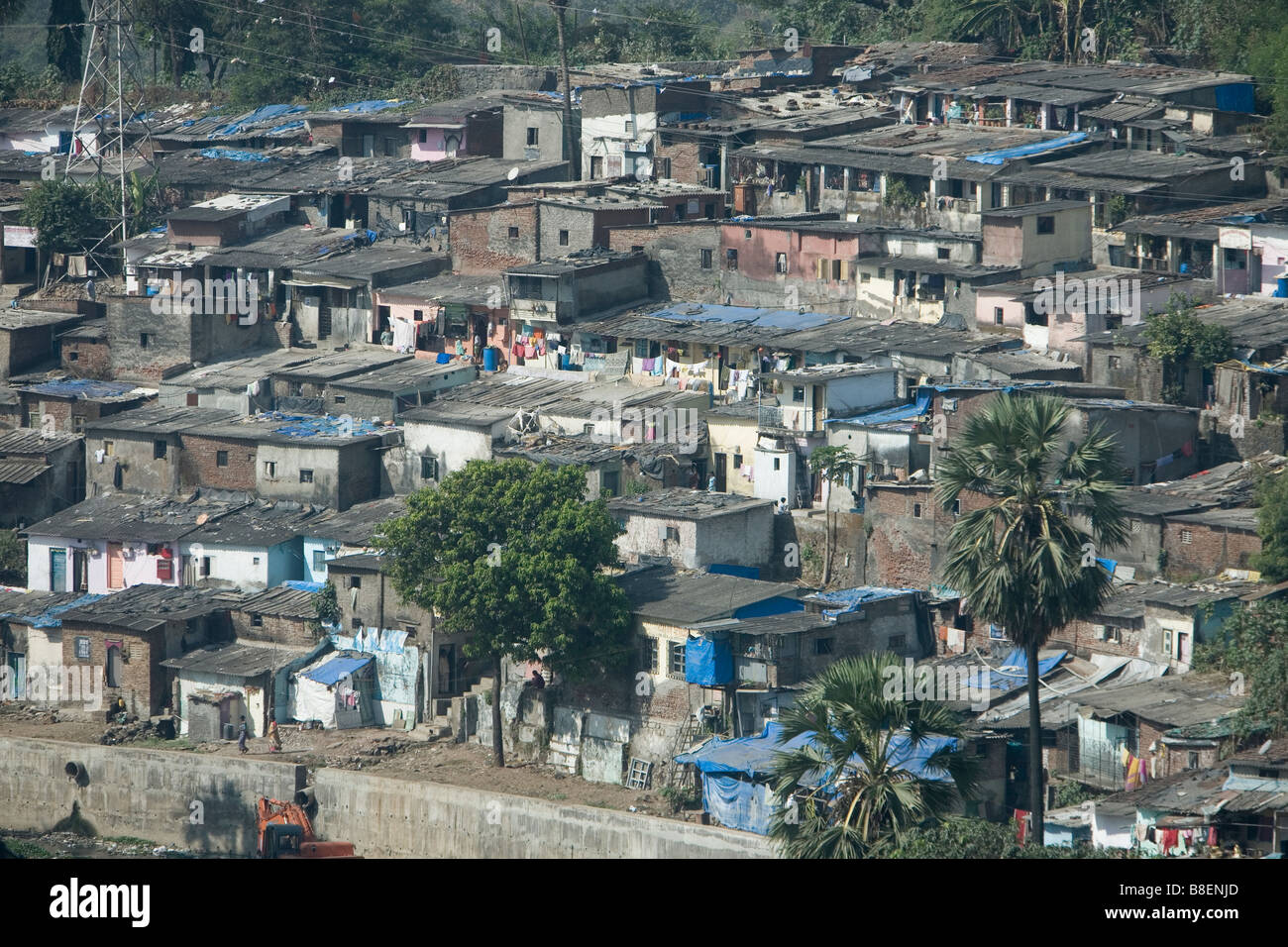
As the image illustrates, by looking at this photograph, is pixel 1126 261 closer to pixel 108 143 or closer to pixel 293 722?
pixel 293 722

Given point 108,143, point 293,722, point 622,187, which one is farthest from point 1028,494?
point 108,143

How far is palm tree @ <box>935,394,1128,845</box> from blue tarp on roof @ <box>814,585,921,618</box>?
808cm

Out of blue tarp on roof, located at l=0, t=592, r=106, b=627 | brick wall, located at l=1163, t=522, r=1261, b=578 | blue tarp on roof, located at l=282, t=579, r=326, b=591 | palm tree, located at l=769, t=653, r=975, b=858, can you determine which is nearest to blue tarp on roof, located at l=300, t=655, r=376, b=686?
blue tarp on roof, located at l=282, t=579, r=326, b=591

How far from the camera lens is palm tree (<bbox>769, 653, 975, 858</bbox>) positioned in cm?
2791

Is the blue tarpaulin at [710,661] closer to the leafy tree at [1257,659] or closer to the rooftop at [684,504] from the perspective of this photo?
the rooftop at [684,504]

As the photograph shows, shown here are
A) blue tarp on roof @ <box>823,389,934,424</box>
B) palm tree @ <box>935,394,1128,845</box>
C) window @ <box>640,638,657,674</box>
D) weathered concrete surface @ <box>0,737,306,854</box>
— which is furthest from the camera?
blue tarp on roof @ <box>823,389,934,424</box>

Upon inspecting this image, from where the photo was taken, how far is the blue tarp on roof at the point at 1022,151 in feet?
178

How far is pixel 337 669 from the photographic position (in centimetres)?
4466

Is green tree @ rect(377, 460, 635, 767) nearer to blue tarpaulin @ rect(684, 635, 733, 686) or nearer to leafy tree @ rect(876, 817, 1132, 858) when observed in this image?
blue tarpaulin @ rect(684, 635, 733, 686)

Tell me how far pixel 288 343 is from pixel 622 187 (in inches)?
383

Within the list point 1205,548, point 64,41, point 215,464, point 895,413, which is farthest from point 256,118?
point 1205,548

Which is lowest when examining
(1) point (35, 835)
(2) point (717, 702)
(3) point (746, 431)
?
(1) point (35, 835)

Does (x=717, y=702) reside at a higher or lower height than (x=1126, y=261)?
lower
